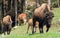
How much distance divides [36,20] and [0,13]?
612 inches

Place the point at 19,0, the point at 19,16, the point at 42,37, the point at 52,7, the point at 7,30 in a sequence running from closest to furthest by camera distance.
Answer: the point at 42,37 < the point at 7,30 < the point at 19,16 < the point at 19,0 < the point at 52,7

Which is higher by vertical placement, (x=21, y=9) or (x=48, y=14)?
(x=48, y=14)

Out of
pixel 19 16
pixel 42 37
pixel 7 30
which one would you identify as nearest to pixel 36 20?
pixel 42 37

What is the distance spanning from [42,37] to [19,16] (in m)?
17.6

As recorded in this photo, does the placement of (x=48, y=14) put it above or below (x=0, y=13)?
above

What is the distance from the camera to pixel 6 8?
3195 centimetres

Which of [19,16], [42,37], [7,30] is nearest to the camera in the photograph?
[42,37]

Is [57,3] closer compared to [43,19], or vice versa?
[43,19]

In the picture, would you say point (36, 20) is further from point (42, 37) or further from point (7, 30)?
point (7, 30)

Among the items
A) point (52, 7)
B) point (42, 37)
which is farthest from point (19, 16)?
point (42, 37)

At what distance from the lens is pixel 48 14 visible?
13977 millimetres

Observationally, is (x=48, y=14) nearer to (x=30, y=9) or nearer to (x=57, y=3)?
(x=30, y=9)

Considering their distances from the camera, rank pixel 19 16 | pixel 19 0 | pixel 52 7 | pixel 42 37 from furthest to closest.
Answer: pixel 52 7, pixel 19 0, pixel 19 16, pixel 42 37

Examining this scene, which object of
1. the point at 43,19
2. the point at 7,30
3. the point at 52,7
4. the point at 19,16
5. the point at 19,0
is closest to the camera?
the point at 43,19
